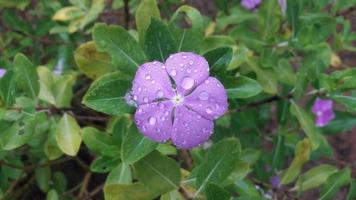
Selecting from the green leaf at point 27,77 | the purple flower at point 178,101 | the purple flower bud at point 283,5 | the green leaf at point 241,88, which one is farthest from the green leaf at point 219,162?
the purple flower bud at point 283,5

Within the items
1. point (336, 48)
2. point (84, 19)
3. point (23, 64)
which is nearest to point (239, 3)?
point (336, 48)

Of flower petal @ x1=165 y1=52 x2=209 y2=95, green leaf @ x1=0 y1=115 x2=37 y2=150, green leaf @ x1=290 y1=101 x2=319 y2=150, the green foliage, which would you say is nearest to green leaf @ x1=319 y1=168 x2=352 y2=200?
the green foliage

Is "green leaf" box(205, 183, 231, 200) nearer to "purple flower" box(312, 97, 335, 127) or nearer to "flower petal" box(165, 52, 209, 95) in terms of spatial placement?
"flower petal" box(165, 52, 209, 95)

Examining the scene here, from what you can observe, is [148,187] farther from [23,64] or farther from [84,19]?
[84,19]

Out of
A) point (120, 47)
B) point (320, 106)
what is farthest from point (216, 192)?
point (320, 106)

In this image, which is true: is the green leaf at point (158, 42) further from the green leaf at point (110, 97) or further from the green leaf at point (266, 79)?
the green leaf at point (266, 79)

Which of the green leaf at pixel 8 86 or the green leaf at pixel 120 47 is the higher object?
the green leaf at pixel 120 47
